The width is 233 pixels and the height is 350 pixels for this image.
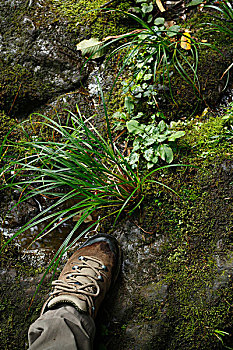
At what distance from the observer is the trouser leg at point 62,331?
1.43 metres

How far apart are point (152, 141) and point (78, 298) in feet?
3.74

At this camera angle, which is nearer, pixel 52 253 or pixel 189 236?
pixel 189 236

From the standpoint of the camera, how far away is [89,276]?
1.80 m

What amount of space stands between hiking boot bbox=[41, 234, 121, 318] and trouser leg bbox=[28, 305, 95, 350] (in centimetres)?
6

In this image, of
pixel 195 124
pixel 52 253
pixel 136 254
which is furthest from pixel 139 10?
pixel 52 253

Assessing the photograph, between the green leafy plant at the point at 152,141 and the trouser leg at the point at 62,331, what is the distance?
1.05m

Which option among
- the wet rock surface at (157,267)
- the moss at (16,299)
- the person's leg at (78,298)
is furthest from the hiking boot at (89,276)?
the moss at (16,299)

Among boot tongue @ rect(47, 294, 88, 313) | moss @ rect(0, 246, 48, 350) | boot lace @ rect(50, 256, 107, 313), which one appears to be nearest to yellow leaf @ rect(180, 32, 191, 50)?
boot lace @ rect(50, 256, 107, 313)

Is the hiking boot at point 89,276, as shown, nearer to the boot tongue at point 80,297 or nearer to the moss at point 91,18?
the boot tongue at point 80,297

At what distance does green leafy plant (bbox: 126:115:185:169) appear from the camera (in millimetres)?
1853

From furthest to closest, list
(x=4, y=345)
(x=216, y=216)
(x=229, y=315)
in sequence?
1. (x=4, y=345)
2. (x=216, y=216)
3. (x=229, y=315)

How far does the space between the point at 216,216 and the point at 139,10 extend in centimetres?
169

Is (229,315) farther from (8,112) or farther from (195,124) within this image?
(8,112)

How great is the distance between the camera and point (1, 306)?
1.94 meters
